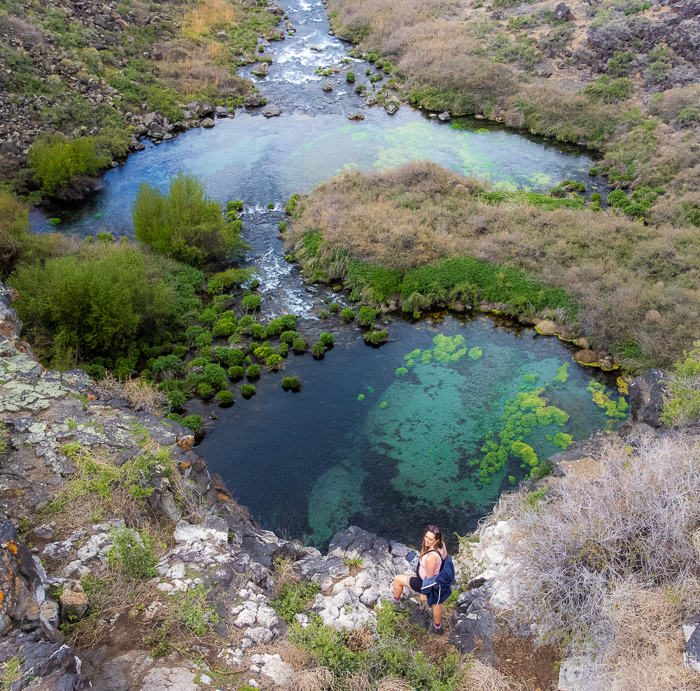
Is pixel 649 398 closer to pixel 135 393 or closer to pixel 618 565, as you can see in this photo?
pixel 618 565

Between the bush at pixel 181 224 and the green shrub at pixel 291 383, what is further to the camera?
the bush at pixel 181 224

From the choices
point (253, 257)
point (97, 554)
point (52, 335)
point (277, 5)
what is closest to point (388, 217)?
point (253, 257)

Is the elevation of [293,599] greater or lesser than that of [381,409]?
greater

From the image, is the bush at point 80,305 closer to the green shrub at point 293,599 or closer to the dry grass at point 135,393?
the dry grass at point 135,393

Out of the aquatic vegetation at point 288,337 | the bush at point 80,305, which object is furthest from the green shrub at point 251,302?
the bush at point 80,305

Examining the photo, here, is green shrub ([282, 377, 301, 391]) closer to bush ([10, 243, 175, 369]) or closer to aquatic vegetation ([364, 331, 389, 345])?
aquatic vegetation ([364, 331, 389, 345])

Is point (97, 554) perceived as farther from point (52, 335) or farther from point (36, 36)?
point (36, 36)

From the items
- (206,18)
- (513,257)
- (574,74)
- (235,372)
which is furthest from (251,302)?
(206,18)
